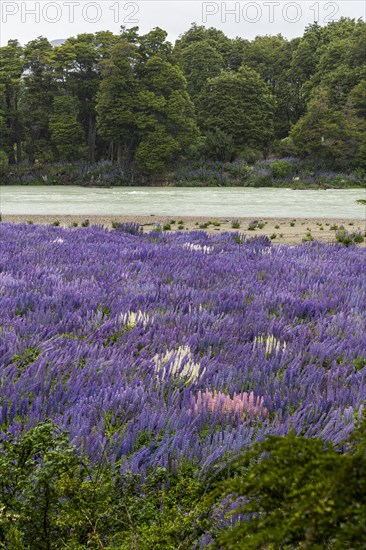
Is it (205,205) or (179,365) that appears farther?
(205,205)

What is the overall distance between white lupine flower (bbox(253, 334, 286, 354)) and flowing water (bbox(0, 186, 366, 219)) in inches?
806

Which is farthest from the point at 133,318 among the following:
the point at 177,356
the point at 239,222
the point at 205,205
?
the point at 205,205

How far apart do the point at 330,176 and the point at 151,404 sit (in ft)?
156

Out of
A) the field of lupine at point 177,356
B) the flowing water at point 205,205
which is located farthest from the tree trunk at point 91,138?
the field of lupine at point 177,356

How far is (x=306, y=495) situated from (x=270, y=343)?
3016 mm

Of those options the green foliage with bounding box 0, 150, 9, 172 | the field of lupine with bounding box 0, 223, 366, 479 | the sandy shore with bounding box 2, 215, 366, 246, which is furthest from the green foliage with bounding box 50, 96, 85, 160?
the field of lupine with bounding box 0, 223, 366, 479

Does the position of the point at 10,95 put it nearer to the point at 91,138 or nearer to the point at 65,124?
the point at 65,124

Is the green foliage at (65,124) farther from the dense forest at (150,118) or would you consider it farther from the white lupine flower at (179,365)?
the white lupine flower at (179,365)

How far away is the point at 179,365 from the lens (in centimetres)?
344

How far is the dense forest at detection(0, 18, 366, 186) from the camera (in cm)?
4728

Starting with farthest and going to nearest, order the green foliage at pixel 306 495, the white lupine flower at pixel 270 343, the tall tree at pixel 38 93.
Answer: the tall tree at pixel 38 93 → the white lupine flower at pixel 270 343 → the green foliage at pixel 306 495

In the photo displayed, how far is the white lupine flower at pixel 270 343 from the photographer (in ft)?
12.8

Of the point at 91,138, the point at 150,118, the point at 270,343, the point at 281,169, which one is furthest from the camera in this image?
the point at 91,138

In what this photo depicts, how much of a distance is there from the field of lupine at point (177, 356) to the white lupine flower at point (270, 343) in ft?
0.07
